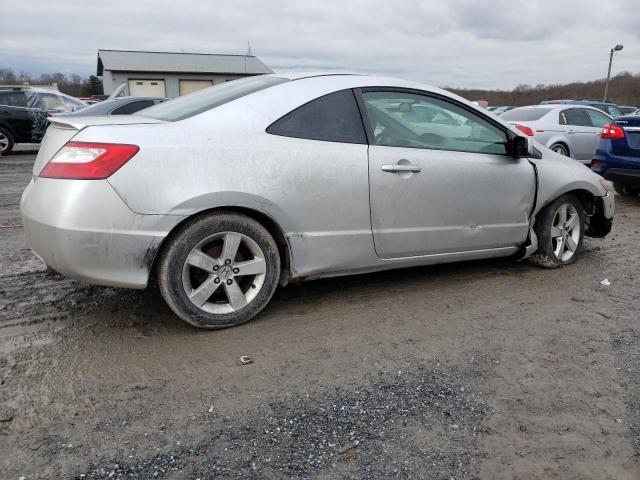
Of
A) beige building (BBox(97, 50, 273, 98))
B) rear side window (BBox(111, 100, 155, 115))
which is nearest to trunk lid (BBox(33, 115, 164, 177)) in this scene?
rear side window (BBox(111, 100, 155, 115))

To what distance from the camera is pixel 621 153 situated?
7.47m

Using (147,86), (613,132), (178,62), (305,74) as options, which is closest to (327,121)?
(305,74)

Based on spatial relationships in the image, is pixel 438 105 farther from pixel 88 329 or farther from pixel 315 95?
pixel 88 329

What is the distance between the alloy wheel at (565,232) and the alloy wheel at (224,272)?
273 centimetres

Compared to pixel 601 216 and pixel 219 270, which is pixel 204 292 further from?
pixel 601 216

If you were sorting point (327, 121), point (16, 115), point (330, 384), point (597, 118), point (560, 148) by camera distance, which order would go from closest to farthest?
point (330, 384), point (327, 121), point (560, 148), point (597, 118), point (16, 115)

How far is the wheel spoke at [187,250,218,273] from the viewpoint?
310 cm

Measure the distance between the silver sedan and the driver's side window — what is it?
709 centimetres

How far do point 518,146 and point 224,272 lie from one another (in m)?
2.48

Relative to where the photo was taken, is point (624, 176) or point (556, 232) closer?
point (556, 232)

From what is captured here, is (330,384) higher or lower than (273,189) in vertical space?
lower

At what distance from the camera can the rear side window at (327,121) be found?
11.0ft

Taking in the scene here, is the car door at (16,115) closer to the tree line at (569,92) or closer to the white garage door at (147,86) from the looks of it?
the white garage door at (147,86)

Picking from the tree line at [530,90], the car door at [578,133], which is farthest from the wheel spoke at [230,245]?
the tree line at [530,90]
